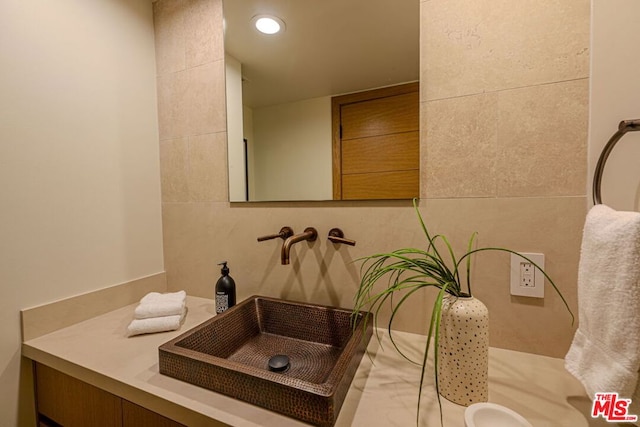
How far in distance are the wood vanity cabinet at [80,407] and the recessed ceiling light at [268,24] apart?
1.28m

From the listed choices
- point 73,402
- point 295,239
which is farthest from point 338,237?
point 73,402

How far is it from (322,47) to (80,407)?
4.54 ft

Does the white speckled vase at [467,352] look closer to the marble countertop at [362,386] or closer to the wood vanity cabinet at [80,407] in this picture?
the marble countertop at [362,386]

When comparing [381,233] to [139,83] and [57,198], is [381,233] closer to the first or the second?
[57,198]

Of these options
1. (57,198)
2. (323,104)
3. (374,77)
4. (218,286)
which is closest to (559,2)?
(374,77)

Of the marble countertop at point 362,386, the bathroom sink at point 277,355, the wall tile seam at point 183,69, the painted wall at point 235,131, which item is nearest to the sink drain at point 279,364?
the bathroom sink at point 277,355

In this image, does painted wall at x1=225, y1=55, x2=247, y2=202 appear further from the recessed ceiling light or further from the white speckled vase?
the white speckled vase

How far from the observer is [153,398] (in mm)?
609

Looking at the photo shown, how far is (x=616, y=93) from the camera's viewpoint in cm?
66

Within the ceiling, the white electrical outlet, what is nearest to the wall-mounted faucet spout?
the ceiling

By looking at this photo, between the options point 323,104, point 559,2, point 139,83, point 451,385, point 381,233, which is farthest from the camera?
point 139,83

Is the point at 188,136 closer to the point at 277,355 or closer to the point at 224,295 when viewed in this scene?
the point at 224,295

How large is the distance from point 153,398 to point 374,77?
1.11m

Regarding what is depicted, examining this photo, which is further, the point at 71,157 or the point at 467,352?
the point at 71,157
